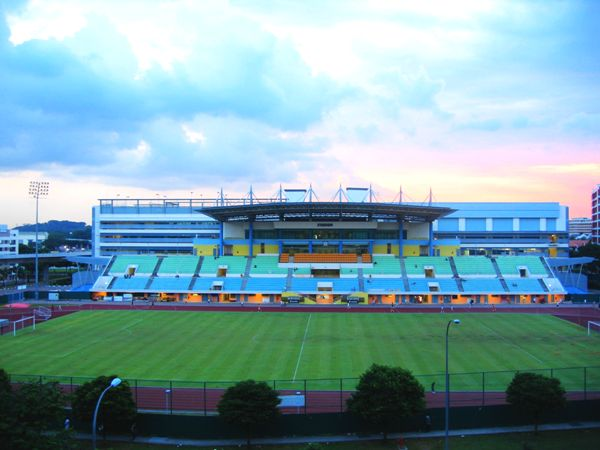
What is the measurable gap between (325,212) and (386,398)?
52.3 meters

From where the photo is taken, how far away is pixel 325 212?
73.1 meters

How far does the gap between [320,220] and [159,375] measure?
158 ft

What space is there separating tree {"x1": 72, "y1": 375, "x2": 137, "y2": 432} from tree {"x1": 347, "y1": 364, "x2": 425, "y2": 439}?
9.47 meters

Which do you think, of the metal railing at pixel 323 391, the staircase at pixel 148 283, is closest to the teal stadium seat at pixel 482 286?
the metal railing at pixel 323 391

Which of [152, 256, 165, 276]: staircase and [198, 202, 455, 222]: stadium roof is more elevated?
[198, 202, 455, 222]: stadium roof

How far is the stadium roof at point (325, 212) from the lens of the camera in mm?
69125

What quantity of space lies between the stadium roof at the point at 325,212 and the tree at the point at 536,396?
4664cm

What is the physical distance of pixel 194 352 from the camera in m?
36.4

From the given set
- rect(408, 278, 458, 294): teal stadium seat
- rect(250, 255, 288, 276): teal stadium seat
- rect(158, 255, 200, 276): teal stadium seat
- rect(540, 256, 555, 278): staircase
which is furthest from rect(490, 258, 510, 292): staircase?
rect(158, 255, 200, 276): teal stadium seat

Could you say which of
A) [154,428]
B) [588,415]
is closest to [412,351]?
[588,415]

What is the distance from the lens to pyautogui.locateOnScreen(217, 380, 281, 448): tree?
21.3m

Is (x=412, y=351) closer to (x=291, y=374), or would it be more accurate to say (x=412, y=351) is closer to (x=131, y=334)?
(x=291, y=374)

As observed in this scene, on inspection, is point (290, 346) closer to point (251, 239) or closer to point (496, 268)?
point (251, 239)

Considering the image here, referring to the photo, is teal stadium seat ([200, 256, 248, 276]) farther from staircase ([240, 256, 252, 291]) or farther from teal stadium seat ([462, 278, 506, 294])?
teal stadium seat ([462, 278, 506, 294])
